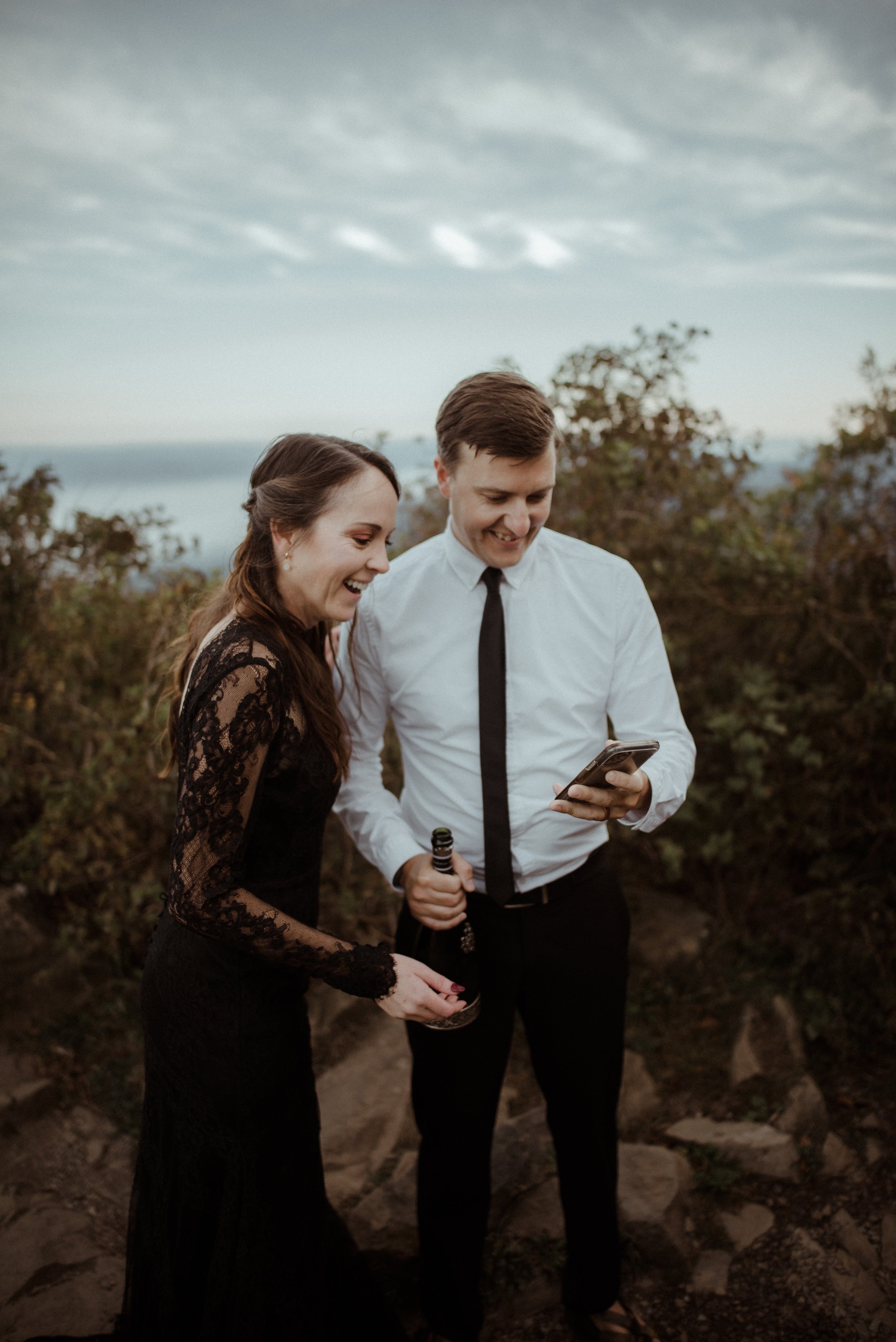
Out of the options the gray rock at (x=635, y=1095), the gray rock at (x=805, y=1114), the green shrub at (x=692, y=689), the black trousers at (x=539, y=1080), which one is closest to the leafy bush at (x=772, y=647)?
the green shrub at (x=692, y=689)

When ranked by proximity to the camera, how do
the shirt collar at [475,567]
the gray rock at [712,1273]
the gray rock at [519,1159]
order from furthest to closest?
the gray rock at [519,1159] < the gray rock at [712,1273] < the shirt collar at [475,567]

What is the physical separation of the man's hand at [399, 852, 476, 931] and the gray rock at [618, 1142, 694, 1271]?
5.23 feet

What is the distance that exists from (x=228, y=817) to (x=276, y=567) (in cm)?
62

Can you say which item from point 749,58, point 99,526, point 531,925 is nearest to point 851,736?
point 531,925

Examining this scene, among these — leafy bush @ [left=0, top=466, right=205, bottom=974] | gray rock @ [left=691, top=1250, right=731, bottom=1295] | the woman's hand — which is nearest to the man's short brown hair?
the woman's hand

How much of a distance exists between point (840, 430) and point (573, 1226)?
4043mm

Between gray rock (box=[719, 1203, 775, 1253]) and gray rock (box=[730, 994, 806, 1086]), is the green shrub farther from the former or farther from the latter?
gray rock (box=[719, 1203, 775, 1253])

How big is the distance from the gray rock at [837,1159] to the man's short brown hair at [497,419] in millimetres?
3067

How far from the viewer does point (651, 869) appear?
4551 millimetres

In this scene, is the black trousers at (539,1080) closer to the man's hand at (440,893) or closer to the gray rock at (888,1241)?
the man's hand at (440,893)

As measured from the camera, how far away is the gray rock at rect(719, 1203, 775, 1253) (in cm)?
288

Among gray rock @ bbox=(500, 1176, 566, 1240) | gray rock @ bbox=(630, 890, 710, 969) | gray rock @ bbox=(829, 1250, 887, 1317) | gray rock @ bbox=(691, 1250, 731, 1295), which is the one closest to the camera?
gray rock @ bbox=(829, 1250, 887, 1317)

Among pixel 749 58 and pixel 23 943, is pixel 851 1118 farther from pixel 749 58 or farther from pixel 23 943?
pixel 749 58

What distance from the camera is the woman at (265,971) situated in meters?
1.74
